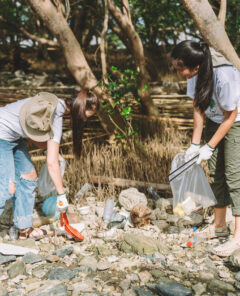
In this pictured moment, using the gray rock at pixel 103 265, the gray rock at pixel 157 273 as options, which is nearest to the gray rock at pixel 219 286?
the gray rock at pixel 157 273

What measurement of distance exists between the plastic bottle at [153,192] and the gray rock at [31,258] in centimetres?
133

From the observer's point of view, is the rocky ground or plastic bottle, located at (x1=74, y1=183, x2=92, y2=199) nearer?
the rocky ground

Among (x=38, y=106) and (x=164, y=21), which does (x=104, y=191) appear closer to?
(x=38, y=106)

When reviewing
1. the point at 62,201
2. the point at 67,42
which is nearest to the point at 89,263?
the point at 62,201

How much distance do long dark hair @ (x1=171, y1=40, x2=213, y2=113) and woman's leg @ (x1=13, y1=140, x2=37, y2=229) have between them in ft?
4.21

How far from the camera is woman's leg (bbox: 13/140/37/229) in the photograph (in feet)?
8.38

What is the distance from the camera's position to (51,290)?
1935 mm

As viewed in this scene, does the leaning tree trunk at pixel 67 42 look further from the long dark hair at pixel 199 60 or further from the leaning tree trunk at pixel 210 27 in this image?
the long dark hair at pixel 199 60

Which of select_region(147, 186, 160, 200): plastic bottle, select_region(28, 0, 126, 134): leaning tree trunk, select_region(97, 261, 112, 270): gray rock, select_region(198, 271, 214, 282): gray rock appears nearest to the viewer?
select_region(198, 271, 214, 282): gray rock

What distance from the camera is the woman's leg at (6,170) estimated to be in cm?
237

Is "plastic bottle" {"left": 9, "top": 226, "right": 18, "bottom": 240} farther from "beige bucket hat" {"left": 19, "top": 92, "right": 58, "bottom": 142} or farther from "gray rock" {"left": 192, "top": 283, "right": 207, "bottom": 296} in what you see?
"gray rock" {"left": 192, "top": 283, "right": 207, "bottom": 296}

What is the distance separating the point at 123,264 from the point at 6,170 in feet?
3.31

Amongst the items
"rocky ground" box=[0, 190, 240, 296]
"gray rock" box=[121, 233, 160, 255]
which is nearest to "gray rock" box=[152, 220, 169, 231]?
"rocky ground" box=[0, 190, 240, 296]

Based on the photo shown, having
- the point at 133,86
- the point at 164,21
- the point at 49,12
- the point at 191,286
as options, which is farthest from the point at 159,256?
the point at 164,21
